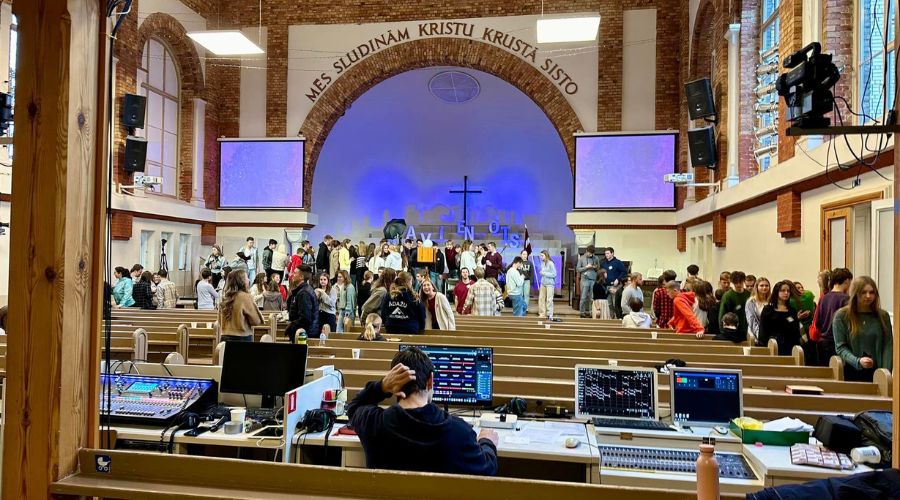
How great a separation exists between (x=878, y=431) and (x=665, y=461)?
1080mm

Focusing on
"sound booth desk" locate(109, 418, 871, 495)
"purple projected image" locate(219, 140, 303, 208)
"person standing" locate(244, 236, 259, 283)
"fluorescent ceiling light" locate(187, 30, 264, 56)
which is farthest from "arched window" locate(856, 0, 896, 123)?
"purple projected image" locate(219, 140, 303, 208)

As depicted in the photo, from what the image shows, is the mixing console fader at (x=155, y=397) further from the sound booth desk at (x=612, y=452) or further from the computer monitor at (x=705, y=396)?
the computer monitor at (x=705, y=396)

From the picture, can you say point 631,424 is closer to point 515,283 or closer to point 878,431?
point 878,431

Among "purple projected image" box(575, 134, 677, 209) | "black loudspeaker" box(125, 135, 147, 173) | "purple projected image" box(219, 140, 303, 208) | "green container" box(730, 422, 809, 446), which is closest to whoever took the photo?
"green container" box(730, 422, 809, 446)

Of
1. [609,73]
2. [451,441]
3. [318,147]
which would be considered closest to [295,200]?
[318,147]

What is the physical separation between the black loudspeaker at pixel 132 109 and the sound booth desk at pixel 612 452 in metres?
10.8

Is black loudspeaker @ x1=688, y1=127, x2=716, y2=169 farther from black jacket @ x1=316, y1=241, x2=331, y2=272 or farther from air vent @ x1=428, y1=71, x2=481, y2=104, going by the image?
air vent @ x1=428, y1=71, x2=481, y2=104

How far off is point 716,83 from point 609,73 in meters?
3.38

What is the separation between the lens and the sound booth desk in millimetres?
3225

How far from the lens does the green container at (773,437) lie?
11.6ft

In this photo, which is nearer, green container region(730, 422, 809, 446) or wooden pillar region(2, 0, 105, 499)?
wooden pillar region(2, 0, 105, 499)

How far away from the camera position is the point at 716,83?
12.5 m

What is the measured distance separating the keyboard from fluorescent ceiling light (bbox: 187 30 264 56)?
9.80 metres

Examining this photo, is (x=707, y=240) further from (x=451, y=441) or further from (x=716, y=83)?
(x=451, y=441)
